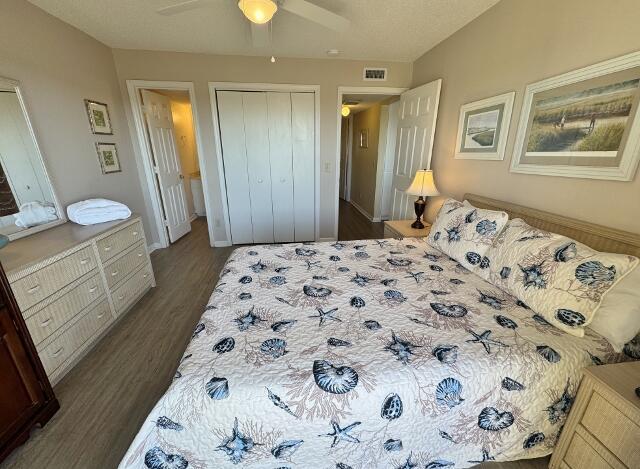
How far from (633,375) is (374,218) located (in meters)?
3.96

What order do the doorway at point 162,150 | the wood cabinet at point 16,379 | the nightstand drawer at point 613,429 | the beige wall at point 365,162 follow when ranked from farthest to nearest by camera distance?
the beige wall at point 365,162 → the doorway at point 162,150 → the wood cabinet at point 16,379 → the nightstand drawer at point 613,429

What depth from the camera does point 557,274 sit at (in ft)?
3.98

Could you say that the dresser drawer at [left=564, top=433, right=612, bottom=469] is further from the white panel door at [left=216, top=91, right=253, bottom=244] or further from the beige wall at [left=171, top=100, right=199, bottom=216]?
the beige wall at [left=171, top=100, right=199, bottom=216]

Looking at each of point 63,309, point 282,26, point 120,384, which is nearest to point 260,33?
point 282,26

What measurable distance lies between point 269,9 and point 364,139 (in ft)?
13.2

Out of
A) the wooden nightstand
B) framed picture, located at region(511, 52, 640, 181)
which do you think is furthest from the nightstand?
the wooden nightstand

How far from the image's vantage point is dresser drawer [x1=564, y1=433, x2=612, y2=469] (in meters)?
0.95

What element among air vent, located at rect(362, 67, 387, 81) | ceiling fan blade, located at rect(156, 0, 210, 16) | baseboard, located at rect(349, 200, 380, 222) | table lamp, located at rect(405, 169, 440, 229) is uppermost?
air vent, located at rect(362, 67, 387, 81)

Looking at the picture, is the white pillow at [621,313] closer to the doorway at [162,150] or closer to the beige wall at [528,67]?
the beige wall at [528,67]

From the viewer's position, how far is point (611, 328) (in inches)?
42.1

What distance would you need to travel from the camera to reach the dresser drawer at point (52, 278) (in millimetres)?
1374

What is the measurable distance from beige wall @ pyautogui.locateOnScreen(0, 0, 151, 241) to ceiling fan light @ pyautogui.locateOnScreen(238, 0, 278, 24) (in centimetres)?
176

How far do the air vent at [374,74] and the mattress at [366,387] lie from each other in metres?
3.04

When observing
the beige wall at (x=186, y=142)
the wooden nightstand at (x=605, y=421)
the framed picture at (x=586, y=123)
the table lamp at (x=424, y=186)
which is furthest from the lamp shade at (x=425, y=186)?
the beige wall at (x=186, y=142)
